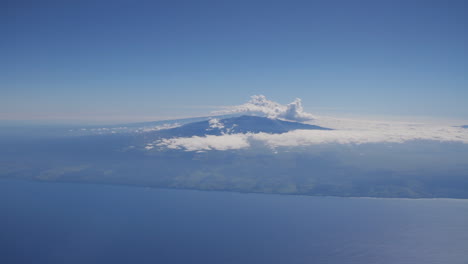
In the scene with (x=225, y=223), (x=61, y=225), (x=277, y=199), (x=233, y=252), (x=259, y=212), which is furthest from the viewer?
(x=277, y=199)

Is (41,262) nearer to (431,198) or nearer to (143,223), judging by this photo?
(143,223)

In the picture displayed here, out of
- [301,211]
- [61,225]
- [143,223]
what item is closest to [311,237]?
[301,211]

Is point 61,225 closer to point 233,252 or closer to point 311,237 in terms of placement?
point 233,252

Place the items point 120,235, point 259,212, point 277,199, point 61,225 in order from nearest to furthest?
point 120,235 < point 61,225 < point 259,212 < point 277,199

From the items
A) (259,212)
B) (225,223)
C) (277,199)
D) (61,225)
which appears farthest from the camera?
(277,199)

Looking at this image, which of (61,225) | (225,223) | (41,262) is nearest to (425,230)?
(225,223)

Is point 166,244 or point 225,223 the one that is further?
point 225,223
